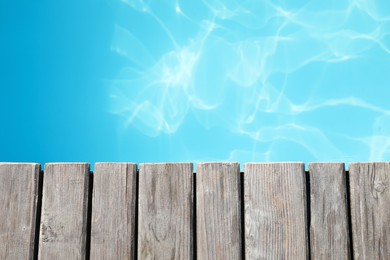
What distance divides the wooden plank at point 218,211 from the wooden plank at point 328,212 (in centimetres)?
24

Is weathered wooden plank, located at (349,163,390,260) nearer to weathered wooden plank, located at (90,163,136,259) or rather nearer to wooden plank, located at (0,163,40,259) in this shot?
weathered wooden plank, located at (90,163,136,259)

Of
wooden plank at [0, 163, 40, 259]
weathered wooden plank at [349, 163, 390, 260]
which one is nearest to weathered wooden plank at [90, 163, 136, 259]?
wooden plank at [0, 163, 40, 259]

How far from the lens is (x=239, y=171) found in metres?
1.50

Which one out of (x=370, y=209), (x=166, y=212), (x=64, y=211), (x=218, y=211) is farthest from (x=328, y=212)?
(x=64, y=211)

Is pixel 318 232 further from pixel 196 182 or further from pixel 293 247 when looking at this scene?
pixel 196 182

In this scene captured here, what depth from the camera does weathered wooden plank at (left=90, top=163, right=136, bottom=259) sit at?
1.49 metres

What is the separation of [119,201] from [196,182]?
0.27m

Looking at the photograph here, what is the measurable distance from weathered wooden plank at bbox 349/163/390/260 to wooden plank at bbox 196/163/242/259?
0.38m

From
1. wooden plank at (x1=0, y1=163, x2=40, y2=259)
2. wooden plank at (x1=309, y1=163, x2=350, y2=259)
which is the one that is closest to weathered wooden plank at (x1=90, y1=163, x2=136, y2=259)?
wooden plank at (x1=0, y1=163, x2=40, y2=259)

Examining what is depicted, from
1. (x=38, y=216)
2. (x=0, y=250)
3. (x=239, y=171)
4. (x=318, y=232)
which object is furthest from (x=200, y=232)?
(x=0, y=250)

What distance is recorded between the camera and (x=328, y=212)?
1458mm

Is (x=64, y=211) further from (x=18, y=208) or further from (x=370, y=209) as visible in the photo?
(x=370, y=209)

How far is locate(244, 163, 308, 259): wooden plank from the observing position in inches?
57.1

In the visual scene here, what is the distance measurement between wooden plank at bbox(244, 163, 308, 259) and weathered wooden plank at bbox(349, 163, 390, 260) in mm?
166
